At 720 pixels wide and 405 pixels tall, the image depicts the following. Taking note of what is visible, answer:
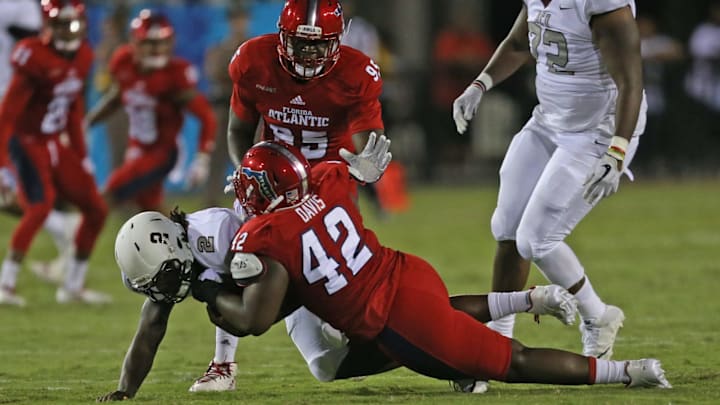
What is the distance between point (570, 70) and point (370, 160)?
94 centimetres

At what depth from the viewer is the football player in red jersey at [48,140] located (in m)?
8.16

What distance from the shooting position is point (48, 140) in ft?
27.3

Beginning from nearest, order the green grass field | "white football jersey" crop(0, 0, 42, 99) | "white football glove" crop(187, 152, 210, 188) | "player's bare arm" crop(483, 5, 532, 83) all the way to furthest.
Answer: the green grass field < "player's bare arm" crop(483, 5, 532, 83) < "white football glove" crop(187, 152, 210, 188) < "white football jersey" crop(0, 0, 42, 99)

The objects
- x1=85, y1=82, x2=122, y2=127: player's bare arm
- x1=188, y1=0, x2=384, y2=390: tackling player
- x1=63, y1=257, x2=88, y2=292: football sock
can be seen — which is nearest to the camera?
x1=188, y1=0, x2=384, y2=390: tackling player

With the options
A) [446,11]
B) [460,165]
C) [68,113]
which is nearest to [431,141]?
[460,165]

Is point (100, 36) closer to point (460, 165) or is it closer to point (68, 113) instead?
point (460, 165)

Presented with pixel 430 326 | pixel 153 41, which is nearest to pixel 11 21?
pixel 153 41

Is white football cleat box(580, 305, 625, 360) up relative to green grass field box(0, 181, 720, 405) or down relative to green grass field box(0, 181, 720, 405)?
up

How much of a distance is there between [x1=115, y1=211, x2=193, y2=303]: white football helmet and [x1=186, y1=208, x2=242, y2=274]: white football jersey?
45 millimetres

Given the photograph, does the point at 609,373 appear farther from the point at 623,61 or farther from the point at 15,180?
the point at 15,180

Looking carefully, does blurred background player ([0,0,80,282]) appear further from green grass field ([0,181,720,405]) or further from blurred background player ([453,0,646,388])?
blurred background player ([453,0,646,388])

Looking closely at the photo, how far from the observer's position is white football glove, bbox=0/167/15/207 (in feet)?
26.5

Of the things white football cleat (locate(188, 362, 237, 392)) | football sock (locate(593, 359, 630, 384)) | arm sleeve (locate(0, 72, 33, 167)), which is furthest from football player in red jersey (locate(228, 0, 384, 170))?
arm sleeve (locate(0, 72, 33, 167))

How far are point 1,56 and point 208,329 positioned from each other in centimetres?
387
